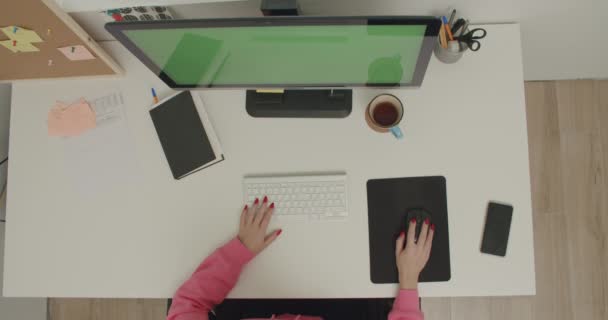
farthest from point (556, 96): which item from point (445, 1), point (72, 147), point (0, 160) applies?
point (0, 160)

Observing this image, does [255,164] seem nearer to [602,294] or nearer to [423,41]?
[423,41]

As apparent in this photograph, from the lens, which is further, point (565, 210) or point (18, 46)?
point (565, 210)

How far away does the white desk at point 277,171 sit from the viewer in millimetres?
1031

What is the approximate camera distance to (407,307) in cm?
99

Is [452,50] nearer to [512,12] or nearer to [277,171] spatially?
[512,12]

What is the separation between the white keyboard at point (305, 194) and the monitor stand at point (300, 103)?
0.53 feet

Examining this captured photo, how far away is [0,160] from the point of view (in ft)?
4.32

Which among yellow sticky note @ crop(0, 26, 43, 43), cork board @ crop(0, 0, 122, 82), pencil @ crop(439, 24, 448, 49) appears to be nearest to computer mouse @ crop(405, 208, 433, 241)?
pencil @ crop(439, 24, 448, 49)

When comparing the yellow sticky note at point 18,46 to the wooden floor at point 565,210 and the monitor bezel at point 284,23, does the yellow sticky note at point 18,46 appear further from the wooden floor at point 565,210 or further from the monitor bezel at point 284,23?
the wooden floor at point 565,210

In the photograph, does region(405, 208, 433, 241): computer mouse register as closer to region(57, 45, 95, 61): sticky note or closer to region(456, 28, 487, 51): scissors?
region(456, 28, 487, 51): scissors

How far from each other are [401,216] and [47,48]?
37.7 inches

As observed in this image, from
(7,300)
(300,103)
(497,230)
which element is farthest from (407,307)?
(7,300)

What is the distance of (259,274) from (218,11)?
2.16 ft

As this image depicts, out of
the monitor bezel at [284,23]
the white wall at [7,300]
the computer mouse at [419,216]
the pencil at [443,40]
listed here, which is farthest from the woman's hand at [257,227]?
the white wall at [7,300]
